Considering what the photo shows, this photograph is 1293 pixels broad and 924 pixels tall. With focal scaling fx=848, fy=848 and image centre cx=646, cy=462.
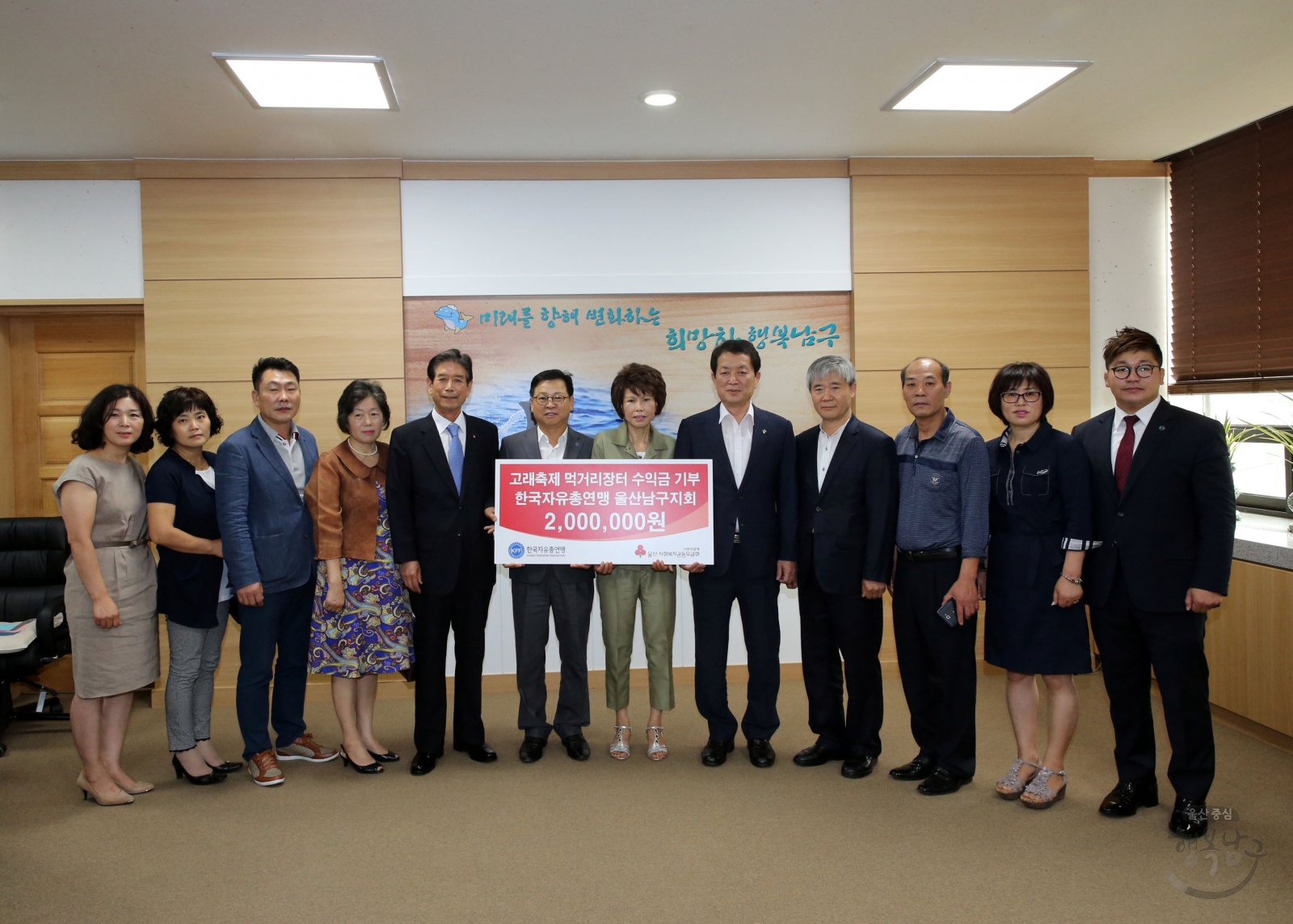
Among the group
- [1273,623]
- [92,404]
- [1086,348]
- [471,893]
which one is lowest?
[471,893]

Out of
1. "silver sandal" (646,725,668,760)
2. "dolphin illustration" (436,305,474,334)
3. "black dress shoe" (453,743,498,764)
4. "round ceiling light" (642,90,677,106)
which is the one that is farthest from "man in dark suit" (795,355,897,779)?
"dolphin illustration" (436,305,474,334)

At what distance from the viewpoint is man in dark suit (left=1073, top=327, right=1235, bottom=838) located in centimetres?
284

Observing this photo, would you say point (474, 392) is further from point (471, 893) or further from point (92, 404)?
point (471, 893)

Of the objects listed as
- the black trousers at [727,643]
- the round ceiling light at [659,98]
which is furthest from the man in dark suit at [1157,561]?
the round ceiling light at [659,98]

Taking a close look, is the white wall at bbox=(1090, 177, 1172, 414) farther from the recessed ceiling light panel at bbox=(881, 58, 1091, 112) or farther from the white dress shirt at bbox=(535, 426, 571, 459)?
the white dress shirt at bbox=(535, 426, 571, 459)

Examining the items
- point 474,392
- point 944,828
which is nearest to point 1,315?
point 474,392

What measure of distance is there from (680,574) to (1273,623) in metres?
2.82

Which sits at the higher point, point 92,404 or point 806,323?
point 806,323

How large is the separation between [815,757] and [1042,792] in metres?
0.87

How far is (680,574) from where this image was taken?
495 cm

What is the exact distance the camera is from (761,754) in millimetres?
3592

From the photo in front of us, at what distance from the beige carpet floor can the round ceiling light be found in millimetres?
3019

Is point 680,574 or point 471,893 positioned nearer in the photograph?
point 471,893

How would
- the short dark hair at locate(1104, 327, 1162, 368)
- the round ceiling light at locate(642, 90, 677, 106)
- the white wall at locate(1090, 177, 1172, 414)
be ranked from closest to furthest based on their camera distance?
1. the short dark hair at locate(1104, 327, 1162, 368)
2. the round ceiling light at locate(642, 90, 677, 106)
3. the white wall at locate(1090, 177, 1172, 414)
